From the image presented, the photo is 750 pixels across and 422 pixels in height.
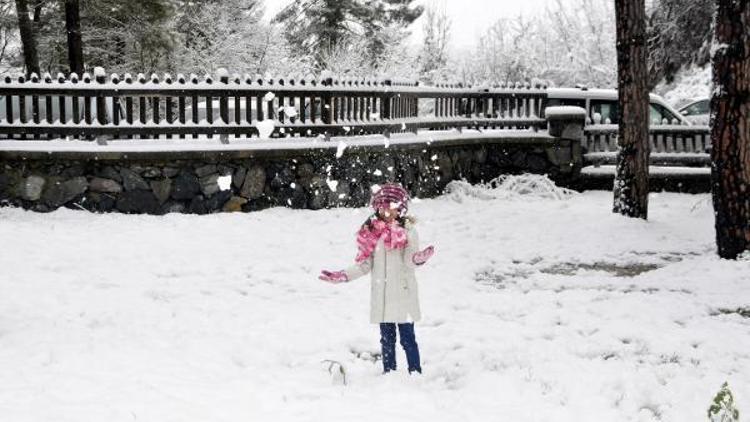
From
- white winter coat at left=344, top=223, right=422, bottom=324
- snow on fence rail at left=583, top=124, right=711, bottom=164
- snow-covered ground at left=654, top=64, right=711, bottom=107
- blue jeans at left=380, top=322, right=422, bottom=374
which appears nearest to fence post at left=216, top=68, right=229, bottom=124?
white winter coat at left=344, top=223, right=422, bottom=324

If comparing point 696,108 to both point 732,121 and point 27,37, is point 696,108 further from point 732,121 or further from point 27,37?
point 27,37

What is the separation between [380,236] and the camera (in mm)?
5004

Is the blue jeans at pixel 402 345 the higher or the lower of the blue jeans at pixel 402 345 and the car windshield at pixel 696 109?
the lower

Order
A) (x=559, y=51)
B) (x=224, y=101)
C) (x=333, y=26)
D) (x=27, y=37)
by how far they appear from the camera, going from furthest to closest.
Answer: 1. (x=559, y=51)
2. (x=333, y=26)
3. (x=27, y=37)
4. (x=224, y=101)

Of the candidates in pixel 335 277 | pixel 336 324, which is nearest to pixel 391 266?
pixel 335 277

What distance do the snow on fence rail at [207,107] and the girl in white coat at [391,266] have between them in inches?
255

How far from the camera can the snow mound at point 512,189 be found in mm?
13844

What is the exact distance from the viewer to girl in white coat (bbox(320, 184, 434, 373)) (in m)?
4.91

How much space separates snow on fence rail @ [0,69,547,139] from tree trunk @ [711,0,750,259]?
564 cm

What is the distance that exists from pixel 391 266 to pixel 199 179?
6526 mm

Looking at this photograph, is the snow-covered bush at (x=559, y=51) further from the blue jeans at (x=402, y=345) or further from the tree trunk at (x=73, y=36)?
the blue jeans at (x=402, y=345)

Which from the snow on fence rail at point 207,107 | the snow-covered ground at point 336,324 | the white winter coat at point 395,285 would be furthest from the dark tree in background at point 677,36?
the white winter coat at point 395,285

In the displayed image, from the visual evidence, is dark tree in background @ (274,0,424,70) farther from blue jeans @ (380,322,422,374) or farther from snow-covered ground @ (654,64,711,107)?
blue jeans @ (380,322,422,374)

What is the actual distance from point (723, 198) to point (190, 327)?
5726 millimetres
